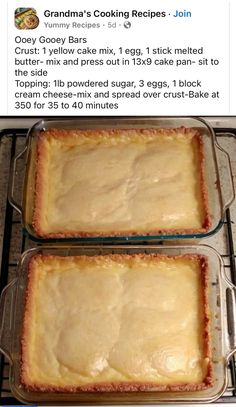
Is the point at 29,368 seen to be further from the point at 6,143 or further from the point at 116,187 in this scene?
the point at 6,143

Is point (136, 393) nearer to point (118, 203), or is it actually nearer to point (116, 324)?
point (116, 324)

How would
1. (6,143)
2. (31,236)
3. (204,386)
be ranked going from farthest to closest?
(6,143) < (31,236) < (204,386)
